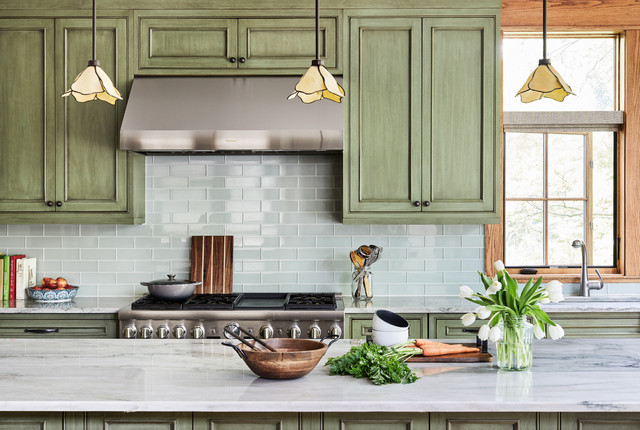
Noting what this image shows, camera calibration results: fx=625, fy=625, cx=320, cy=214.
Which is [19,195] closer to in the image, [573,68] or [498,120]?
[498,120]

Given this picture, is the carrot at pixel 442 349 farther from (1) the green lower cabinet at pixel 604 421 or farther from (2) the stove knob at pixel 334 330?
(2) the stove knob at pixel 334 330

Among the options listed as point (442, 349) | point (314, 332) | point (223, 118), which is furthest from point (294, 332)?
point (442, 349)

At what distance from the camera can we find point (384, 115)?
4.14 meters

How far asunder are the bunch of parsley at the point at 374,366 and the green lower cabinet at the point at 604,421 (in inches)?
20.8

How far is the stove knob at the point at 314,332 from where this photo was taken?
3824 millimetres

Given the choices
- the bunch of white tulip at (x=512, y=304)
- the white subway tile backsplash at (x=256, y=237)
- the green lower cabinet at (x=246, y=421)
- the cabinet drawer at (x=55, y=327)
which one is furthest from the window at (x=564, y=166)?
the green lower cabinet at (x=246, y=421)

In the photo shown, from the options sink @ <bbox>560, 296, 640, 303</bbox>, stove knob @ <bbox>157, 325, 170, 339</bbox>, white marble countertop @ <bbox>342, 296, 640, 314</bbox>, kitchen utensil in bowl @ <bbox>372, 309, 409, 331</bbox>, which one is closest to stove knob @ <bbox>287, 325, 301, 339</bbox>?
white marble countertop @ <bbox>342, 296, 640, 314</bbox>

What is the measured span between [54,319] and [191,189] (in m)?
1.30

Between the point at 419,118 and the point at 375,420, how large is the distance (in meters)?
2.52

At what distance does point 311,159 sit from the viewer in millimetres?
4574

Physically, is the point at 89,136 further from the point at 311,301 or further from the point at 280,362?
the point at 280,362

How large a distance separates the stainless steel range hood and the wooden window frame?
1.53 meters

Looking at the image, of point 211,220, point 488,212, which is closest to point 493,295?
point 488,212

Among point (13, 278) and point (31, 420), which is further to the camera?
point (13, 278)
